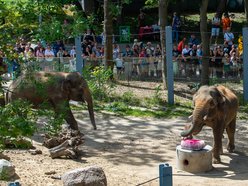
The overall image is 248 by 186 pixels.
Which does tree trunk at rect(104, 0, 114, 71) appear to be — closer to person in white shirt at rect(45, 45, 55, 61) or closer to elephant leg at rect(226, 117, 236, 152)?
person in white shirt at rect(45, 45, 55, 61)

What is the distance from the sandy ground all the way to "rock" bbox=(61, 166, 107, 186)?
632mm

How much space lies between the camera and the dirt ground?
10328mm

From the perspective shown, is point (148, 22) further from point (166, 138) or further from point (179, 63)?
point (166, 138)

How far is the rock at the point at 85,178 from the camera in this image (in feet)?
29.8

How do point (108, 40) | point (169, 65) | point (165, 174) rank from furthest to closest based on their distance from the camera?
point (108, 40) → point (169, 65) → point (165, 174)

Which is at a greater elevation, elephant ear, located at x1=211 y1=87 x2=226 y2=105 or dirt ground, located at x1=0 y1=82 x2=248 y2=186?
elephant ear, located at x1=211 y1=87 x2=226 y2=105

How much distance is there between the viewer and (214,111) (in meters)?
11.5

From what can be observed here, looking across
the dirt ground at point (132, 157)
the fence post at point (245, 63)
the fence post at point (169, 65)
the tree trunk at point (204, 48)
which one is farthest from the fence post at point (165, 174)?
the tree trunk at point (204, 48)

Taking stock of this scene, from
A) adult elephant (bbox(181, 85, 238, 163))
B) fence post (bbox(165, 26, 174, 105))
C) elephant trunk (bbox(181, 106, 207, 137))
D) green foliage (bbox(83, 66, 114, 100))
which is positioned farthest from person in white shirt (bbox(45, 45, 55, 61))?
elephant trunk (bbox(181, 106, 207, 137))

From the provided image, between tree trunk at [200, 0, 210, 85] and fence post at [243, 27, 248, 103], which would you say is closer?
fence post at [243, 27, 248, 103]

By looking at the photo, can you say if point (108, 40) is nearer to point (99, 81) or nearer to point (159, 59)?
point (159, 59)

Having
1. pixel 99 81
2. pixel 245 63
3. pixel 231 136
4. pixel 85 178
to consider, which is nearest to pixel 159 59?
pixel 99 81

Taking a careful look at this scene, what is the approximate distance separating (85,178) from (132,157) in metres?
3.15

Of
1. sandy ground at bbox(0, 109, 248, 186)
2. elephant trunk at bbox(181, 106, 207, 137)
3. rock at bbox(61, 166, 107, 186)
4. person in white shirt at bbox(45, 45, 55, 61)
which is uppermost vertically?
person in white shirt at bbox(45, 45, 55, 61)
